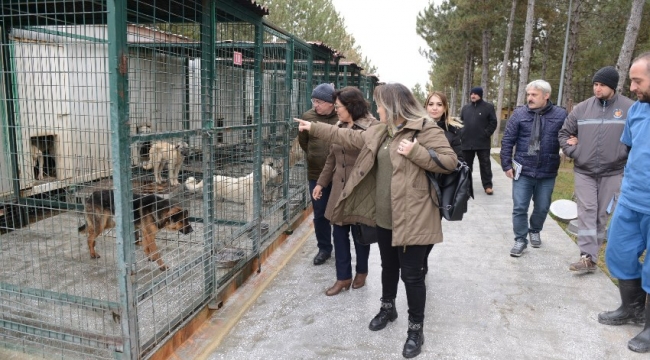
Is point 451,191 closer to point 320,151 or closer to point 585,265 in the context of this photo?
point 320,151

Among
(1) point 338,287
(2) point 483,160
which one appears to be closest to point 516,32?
(2) point 483,160

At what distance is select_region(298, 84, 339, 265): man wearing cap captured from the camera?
4.36 meters

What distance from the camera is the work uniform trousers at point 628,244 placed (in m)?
3.22

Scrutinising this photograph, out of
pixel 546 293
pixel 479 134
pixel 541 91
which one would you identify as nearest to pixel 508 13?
pixel 479 134

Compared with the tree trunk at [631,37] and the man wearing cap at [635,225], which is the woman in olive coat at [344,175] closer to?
the man wearing cap at [635,225]

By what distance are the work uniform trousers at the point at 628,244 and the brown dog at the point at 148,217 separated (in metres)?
3.35

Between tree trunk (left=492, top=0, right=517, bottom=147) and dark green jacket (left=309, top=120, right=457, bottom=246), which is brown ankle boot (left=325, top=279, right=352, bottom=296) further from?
tree trunk (left=492, top=0, right=517, bottom=147)

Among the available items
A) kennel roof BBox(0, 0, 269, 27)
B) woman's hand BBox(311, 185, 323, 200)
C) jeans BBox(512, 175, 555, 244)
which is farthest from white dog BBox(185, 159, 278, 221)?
jeans BBox(512, 175, 555, 244)

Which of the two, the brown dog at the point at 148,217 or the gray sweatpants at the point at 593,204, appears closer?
the brown dog at the point at 148,217

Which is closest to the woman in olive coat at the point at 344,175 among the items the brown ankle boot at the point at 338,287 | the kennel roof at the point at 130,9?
the brown ankle boot at the point at 338,287

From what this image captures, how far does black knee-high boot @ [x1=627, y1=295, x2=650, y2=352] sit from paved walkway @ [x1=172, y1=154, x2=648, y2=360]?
5 cm

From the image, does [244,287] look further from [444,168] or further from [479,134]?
[479,134]

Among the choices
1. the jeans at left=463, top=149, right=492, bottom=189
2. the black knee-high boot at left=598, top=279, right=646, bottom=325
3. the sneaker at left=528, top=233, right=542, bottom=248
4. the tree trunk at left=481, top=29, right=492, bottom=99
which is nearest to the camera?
the black knee-high boot at left=598, top=279, right=646, bottom=325

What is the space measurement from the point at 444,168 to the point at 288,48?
3.06m
